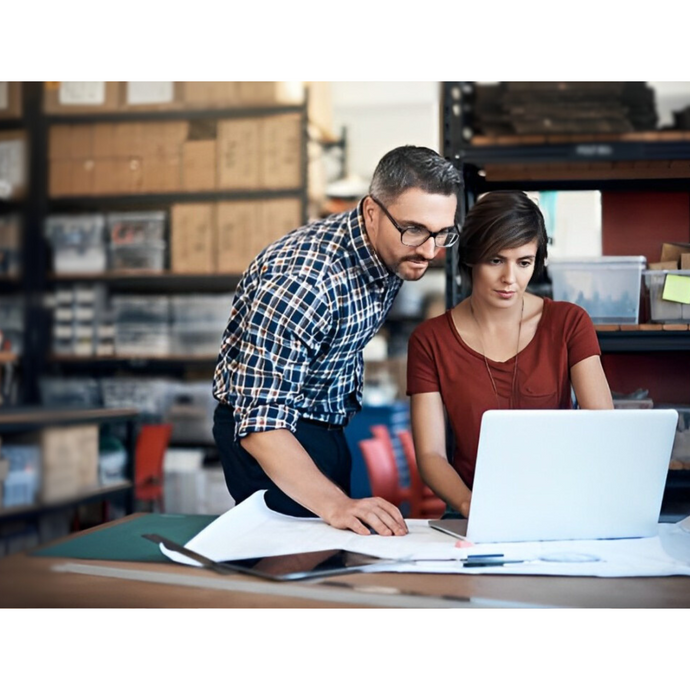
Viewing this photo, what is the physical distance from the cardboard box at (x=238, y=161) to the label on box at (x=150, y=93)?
306 mm

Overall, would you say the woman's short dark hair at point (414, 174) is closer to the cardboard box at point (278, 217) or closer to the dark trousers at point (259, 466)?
the dark trousers at point (259, 466)

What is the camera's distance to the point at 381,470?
119 inches

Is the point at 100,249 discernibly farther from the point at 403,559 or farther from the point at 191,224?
the point at 403,559

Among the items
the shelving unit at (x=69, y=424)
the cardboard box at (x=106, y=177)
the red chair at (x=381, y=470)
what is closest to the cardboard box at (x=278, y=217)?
the cardboard box at (x=106, y=177)

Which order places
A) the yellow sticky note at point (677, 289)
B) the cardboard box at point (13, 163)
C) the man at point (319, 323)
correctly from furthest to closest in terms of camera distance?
the cardboard box at point (13, 163) → the yellow sticky note at point (677, 289) → the man at point (319, 323)

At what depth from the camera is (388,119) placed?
4.20m

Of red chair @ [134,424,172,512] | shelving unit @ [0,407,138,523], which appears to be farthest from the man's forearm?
red chair @ [134,424,172,512]

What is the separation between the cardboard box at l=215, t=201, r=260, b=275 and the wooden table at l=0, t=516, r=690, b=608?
2923 mm

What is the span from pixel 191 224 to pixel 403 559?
309 cm

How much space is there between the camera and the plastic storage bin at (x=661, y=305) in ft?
5.94

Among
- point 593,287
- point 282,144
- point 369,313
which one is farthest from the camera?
point 282,144

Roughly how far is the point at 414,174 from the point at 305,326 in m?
0.30

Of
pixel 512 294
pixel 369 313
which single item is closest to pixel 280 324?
pixel 369 313

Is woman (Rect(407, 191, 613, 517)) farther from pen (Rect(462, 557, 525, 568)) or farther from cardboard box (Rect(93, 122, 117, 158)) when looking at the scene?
cardboard box (Rect(93, 122, 117, 158))
